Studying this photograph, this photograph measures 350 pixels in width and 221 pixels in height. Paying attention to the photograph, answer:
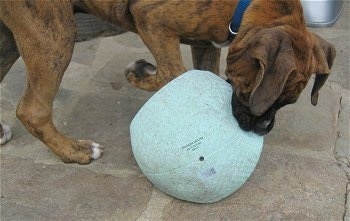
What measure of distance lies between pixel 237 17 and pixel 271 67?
0.46 metres

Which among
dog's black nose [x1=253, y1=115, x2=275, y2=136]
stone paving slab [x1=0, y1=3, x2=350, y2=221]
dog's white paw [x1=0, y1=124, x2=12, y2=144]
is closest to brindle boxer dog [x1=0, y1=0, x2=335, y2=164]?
dog's black nose [x1=253, y1=115, x2=275, y2=136]

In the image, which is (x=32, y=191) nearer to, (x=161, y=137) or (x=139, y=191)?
(x=139, y=191)

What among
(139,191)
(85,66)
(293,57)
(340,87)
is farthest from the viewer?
(85,66)

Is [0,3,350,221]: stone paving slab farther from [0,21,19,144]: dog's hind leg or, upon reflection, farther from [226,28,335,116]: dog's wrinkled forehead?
[226,28,335,116]: dog's wrinkled forehead

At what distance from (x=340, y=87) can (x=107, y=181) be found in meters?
1.79

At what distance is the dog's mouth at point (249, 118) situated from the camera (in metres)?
2.67

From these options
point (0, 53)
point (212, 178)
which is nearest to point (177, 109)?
point (212, 178)

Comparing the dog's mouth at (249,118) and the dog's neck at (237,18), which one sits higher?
the dog's neck at (237,18)

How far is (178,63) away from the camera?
302 cm

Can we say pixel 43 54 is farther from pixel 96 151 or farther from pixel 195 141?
pixel 195 141

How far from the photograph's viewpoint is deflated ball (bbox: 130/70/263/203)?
259cm

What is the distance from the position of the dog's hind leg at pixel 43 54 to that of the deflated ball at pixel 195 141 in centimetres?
55

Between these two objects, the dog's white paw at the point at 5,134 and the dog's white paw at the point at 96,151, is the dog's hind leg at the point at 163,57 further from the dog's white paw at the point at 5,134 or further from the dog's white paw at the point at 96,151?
the dog's white paw at the point at 5,134

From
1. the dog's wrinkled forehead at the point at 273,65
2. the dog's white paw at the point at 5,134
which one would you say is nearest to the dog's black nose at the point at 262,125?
the dog's wrinkled forehead at the point at 273,65
